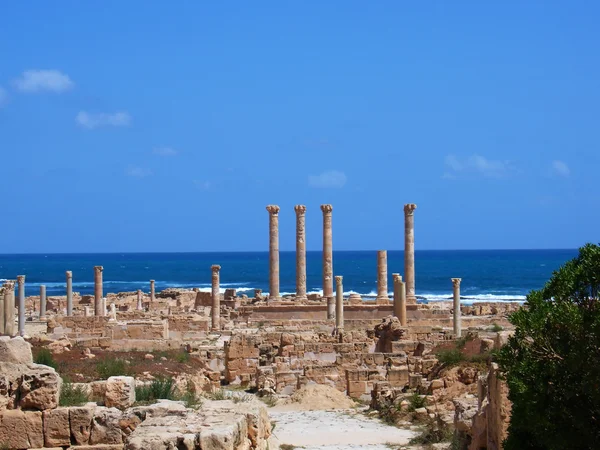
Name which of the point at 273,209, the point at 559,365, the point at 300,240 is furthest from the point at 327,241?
the point at 559,365

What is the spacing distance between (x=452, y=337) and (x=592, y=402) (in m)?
17.8

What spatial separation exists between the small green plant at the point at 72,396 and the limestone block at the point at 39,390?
0.44 m

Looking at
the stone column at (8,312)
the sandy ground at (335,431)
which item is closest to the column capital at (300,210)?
the stone column at (8,312)

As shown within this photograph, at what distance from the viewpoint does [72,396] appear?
35.8 feet

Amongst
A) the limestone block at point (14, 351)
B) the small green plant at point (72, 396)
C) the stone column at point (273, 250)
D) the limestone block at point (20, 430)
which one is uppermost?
the stone column at point (273, 250)

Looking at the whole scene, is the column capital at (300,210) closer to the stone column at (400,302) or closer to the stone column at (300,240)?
the stone column at (300,240)

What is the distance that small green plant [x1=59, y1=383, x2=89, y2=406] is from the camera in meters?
10.6

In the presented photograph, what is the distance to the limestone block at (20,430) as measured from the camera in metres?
9.96

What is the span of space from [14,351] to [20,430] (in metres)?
1.05

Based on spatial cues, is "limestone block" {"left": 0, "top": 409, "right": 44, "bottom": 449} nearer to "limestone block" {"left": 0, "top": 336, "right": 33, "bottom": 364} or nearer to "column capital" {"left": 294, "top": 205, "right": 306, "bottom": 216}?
"limestone block" {"left": 0, "top": 336, "right": 33, "bottom": 364}

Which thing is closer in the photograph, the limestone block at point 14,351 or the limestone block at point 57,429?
the limestone block at point 57,429

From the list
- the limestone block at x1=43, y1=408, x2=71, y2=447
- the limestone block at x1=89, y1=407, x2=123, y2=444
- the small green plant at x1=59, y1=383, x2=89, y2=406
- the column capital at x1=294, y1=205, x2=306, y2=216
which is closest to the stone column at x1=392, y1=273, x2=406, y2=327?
the column capital at x1=294, y1=205, x2=306, y2=216

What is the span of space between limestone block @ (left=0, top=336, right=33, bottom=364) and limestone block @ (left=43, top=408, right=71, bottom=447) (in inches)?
39.2

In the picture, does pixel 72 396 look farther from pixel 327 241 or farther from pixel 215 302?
pixel 327 241
